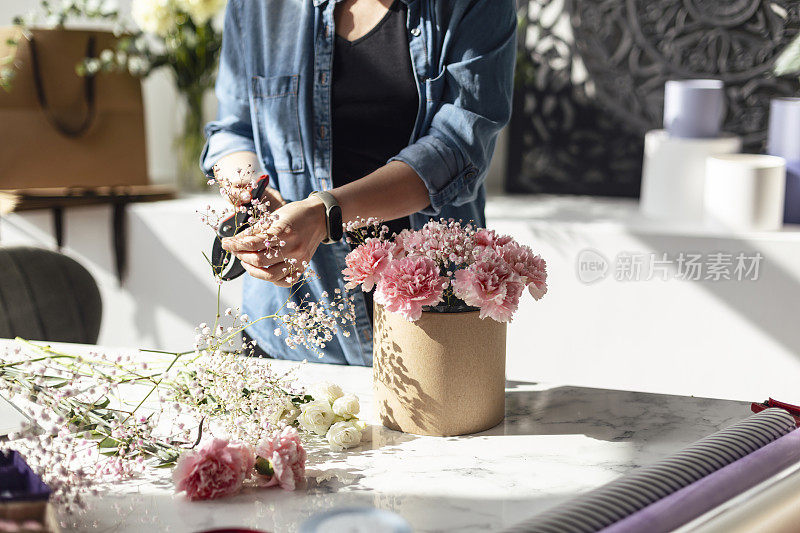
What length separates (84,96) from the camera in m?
2.43

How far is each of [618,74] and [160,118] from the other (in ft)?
5.05

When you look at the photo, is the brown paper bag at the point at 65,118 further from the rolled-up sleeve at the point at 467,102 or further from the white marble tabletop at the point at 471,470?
the white marble tabletop at the point at 471,470

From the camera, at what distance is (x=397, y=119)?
1345 mm

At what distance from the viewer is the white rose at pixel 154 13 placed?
8.13 ft

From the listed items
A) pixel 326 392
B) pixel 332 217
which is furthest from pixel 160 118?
pixel 326 392

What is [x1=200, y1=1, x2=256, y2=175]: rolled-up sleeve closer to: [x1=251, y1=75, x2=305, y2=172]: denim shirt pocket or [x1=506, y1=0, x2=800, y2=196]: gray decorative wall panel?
[x1=251, y1=75, x2=305, y2=172]: denim shirt pocket

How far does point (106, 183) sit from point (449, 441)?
188 cm

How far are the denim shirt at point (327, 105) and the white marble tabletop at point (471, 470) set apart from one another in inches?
12.6

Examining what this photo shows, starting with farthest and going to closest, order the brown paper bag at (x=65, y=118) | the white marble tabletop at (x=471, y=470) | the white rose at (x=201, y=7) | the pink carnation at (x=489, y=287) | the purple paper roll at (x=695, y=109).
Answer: the white rose at (x=201, y=7) → the brown paper bag at (x=65, y=118) → the purple paper roll at (x=695, y=109) → the pink carnation at (x=489, y=287) → the white marble tabletop at (x=471, y=470)

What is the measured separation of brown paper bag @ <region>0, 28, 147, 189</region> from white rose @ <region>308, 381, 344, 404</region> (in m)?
1.73

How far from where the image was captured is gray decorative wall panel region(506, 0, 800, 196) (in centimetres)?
240

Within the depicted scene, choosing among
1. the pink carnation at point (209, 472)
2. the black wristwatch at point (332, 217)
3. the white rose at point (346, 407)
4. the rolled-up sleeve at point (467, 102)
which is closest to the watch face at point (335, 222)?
the black wristwatch at point (332, 217)

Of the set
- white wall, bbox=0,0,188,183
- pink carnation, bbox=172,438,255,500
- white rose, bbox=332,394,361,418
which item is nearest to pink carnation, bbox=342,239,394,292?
white rose, bbox=332,394,361,418

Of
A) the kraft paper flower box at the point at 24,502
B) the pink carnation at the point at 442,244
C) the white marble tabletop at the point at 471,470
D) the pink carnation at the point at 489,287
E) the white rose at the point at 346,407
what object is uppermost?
the pink carnation at the point at 442,244
